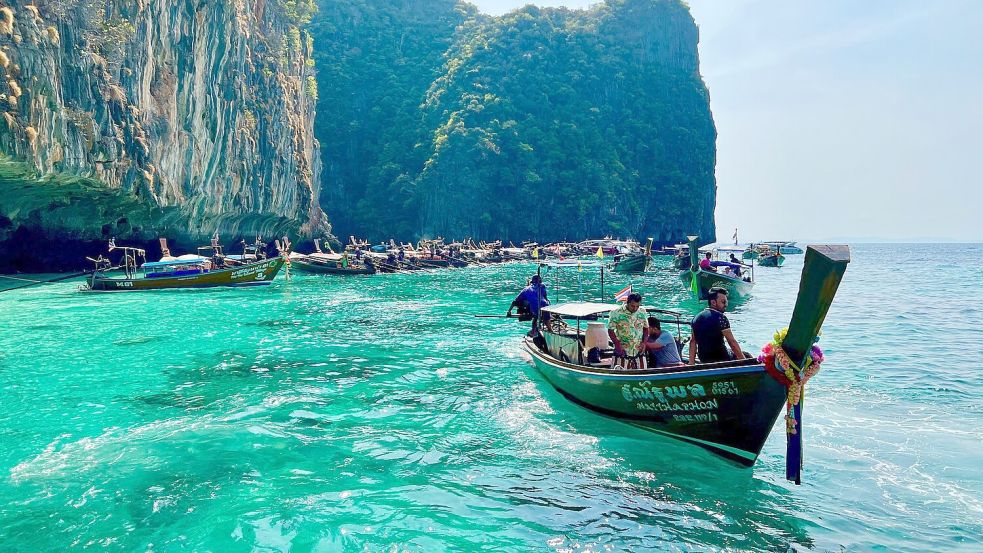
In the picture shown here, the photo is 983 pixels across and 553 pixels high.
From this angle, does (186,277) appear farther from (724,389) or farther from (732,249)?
(732,249)

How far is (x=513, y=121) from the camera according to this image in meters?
98.6

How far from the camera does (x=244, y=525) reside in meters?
6.54

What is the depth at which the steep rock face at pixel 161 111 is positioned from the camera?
84.7 ft

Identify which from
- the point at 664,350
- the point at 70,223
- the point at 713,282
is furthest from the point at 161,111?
the point at 664,350

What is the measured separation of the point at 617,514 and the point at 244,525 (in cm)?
441

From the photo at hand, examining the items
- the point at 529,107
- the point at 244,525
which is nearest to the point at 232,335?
the point at 244,525

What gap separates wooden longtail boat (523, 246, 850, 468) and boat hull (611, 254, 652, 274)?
3953 cm

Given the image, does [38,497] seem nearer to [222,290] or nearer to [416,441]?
[416,441]

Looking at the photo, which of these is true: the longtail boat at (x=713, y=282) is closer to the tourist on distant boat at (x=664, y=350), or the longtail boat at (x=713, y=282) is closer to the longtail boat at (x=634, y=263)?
the longtail boat at (x=634, y=263)

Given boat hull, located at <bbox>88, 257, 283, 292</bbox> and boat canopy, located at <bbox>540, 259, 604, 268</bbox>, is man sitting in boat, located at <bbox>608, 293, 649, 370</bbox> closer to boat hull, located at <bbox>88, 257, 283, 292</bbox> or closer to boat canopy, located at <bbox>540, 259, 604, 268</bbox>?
boat hull, located at <bbox>88, 257, 283, 292</bbox>

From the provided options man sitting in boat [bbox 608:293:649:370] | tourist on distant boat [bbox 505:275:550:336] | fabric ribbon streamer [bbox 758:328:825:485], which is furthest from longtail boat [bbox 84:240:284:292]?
fabric ribbon streamer [bbox 758:328:825:485]

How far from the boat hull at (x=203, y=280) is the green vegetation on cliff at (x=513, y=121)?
59.7 m

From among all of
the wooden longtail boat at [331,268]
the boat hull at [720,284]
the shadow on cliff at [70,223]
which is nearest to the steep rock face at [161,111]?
the shadow on cliff at [70,223]

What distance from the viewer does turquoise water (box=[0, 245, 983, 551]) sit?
6371 millimetres
